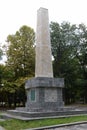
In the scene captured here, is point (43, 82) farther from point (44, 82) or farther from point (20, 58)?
point (20, 58)

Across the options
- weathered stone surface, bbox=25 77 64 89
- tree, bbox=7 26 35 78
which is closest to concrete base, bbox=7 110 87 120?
weathered stone surface, bbox=25 77 64 89

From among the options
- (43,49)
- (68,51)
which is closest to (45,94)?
(43,49)

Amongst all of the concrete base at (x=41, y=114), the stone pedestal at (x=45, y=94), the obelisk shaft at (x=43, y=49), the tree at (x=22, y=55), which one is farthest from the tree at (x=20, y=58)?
the concrete base at (x=41, y=114)

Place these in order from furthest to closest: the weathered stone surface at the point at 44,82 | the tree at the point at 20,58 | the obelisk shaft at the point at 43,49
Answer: the tree at the point at 20,58, the obelisk shaft at the point at 43,49, the weathered stone surface at the point at 44,82

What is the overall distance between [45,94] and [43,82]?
0.79 m

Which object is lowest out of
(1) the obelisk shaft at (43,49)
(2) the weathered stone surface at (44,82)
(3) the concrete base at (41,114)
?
(3) the concrete base at (41,114)

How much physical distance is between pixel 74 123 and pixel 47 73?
5.44 meters

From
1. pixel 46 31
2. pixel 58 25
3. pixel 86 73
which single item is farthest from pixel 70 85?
pixel 46 31

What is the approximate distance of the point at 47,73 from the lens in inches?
635

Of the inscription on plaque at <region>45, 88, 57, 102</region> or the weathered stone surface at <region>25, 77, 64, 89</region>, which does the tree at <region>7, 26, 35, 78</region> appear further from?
the inscription on plaque at <region>45, 88, 57, 102</region>

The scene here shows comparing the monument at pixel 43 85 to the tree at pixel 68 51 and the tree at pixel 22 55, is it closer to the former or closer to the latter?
the tree at pixel 22 55

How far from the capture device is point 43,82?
15.6 m

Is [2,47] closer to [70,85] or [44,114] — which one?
[70,85]

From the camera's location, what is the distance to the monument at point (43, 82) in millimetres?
15539
